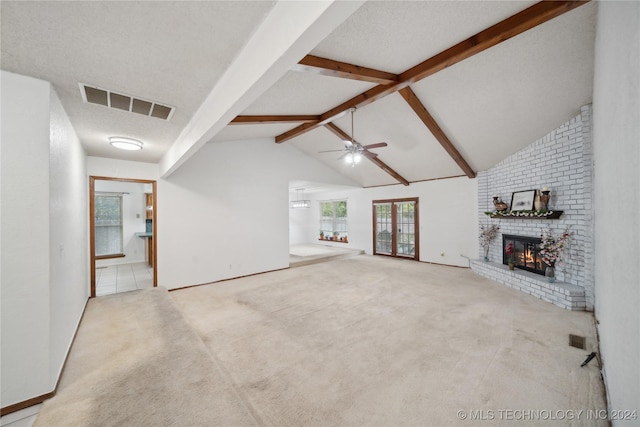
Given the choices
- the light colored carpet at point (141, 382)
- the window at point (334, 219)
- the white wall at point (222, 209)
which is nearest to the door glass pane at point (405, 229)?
the window at point (334, 219)

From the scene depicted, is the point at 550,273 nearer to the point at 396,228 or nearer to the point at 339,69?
the point at 396,228

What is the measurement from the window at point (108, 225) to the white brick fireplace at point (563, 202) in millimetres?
9453

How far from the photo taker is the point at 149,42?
1497mm

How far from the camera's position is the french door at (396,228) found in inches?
302

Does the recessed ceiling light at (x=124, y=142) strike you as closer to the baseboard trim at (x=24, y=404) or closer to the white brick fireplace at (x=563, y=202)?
the baseboard trim at (x=24, y=404)

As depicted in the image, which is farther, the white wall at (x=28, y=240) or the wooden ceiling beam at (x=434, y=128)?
the wooden ceiling beam at (x=434, y=128)

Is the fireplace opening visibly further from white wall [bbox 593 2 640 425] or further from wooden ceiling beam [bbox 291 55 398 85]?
wooden ceiling beam [bbox 291 55 398 85]

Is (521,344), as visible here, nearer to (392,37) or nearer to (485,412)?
(485,412)

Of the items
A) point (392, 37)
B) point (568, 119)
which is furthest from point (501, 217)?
point (392, 37)

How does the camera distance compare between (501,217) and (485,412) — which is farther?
(501,217)

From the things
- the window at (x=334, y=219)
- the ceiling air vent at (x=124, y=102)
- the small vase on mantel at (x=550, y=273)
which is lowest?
the small vase on mantel at (x=550, y=273)

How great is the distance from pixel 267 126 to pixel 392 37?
2959mm

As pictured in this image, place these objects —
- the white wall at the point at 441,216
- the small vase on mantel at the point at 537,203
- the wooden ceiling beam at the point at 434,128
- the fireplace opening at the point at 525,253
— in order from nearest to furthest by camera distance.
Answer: the wooden ceiling beam at the point at 434,128, the small vase on mantel at the point at 537,203, the fireplace opening at the point at 525,253, the white wall at the point at 441,216

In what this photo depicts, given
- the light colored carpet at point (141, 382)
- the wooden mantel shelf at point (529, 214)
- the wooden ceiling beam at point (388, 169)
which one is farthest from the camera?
the wooden ceiling beam at point (388, 169)
